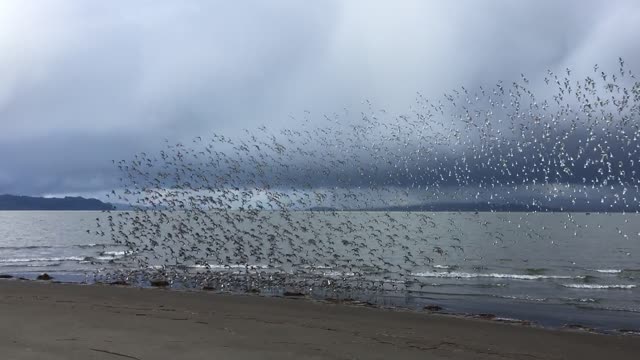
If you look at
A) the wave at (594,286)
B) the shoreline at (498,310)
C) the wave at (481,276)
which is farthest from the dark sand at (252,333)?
the wave at (481,276)

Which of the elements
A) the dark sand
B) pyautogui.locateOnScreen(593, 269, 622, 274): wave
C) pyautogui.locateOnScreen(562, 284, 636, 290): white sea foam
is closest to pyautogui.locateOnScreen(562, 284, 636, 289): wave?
pyautogui.locateOnScreen(562, 284, 636, 290): white sea foam

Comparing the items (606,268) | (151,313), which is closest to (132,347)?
(151,313)

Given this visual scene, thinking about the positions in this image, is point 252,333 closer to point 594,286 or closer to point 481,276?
point 481,276

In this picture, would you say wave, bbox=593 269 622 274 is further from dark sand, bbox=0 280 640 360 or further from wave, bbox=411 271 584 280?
dark sand, bbox=0 280 640 360

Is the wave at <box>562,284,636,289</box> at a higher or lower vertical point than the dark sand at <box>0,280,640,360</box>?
lower

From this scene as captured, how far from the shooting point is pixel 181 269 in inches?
1566

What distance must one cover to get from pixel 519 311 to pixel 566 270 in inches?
954

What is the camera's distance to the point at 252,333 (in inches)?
559

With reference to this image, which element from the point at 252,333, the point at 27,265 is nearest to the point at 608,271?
the point at 252,333

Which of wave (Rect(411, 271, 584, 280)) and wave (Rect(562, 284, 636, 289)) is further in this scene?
wave (Rect(411, 271, 584, 280))

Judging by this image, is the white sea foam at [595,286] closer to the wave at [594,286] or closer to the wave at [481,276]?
the wave at [594,286]

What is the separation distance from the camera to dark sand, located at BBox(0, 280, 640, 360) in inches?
444

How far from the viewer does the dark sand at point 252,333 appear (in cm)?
1129

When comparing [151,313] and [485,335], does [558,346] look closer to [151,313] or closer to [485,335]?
[485,335]
